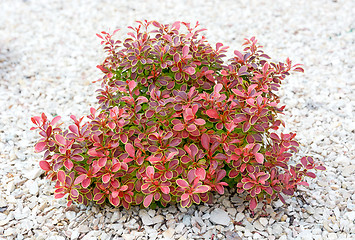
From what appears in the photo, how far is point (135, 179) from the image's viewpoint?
1.98 metres

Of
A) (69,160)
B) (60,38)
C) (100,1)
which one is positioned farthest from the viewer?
(100,1)

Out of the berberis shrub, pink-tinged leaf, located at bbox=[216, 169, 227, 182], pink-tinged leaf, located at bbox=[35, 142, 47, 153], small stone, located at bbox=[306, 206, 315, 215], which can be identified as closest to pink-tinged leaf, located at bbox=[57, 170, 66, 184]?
the berberis shrub

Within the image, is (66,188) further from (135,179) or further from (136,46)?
(136,46)

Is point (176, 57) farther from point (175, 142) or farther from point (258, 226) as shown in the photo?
point (258, 226)

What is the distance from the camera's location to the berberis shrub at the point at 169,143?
1873mm

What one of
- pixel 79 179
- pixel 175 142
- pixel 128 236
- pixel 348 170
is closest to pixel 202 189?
pixel 175 142

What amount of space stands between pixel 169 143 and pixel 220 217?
0.52 m

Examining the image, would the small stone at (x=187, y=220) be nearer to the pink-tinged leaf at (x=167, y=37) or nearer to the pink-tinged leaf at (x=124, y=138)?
the pink-tinged leaf at (x=124, y=138)

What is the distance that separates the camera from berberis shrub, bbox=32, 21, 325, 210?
187 cm

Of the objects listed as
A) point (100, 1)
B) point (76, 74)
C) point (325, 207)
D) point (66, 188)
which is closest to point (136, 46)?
point (66, 188)

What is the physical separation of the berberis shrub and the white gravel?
0.52 ft

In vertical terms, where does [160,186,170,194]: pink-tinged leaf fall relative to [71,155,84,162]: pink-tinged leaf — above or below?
below

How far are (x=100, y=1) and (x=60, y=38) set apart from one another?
1291 mm

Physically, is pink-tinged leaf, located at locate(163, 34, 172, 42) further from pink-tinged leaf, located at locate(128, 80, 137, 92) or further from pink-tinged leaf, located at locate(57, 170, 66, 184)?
pink-tinged leaf, located at locate(57, 170, 66, 184)
